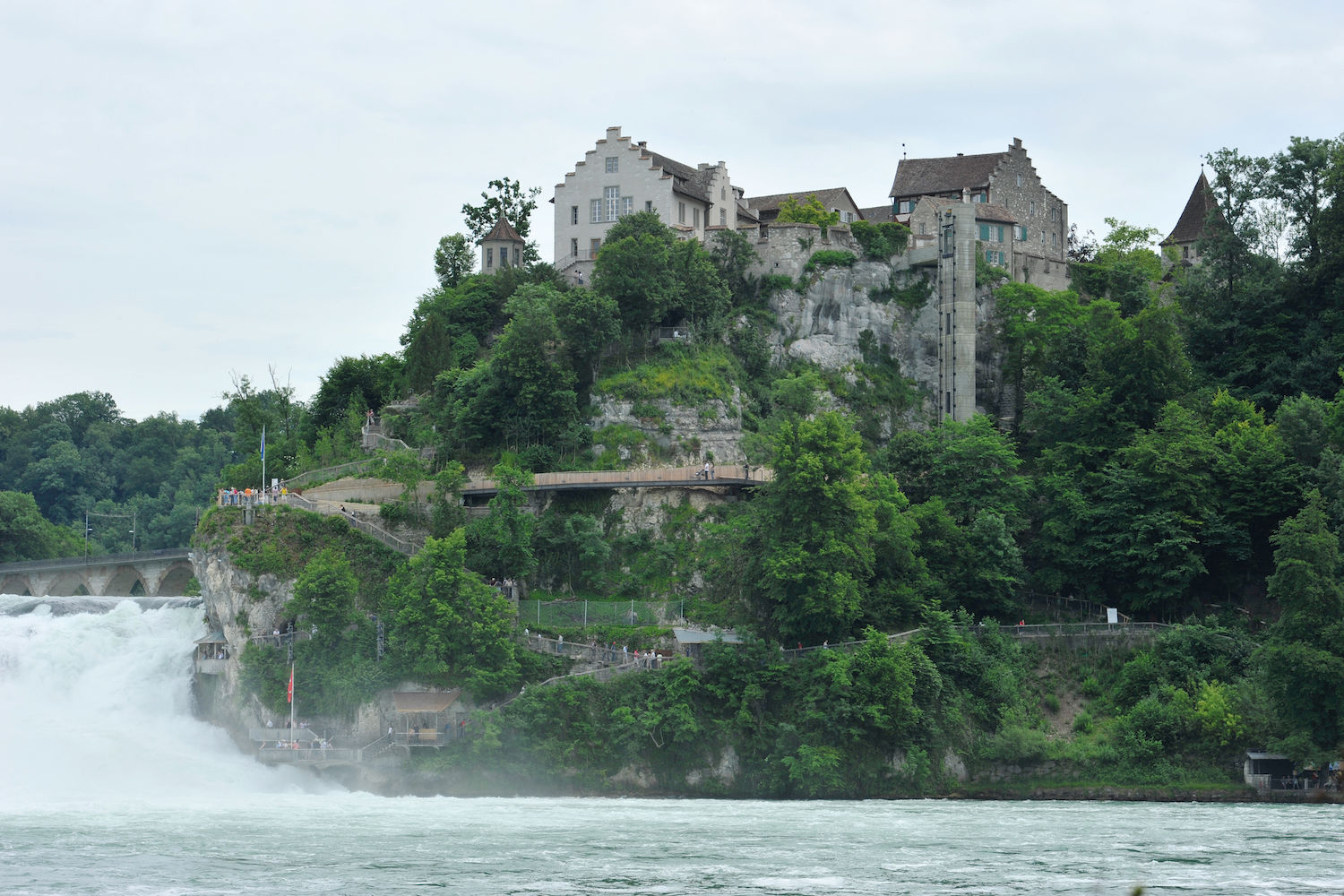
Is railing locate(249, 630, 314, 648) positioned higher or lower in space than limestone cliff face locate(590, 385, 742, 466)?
lower

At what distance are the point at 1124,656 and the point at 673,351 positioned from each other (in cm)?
2701

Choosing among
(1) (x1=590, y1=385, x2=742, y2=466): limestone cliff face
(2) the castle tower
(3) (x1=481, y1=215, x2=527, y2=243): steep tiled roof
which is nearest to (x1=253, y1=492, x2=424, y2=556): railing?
(1) (x1=590, y1=385, x2=742, y2=466): limestone cliff face

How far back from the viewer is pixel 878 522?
229 feet

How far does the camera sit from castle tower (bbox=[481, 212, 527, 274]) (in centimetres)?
9994

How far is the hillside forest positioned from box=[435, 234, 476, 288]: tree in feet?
30.0

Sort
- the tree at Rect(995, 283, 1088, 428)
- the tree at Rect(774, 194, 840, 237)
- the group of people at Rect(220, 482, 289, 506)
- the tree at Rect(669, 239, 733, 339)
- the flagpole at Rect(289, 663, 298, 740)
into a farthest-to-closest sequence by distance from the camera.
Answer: the tree at Rect(774, 194, 840, 237) → the tree at Rect(995, 283, 1088, 428) → the tree at Rect(669, 239, 733, 339) → the group of people at Rect(220, 482, 289, 506) → the flagpole at Rect(289, 663, 298, 740)

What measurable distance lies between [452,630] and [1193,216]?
67259 mm

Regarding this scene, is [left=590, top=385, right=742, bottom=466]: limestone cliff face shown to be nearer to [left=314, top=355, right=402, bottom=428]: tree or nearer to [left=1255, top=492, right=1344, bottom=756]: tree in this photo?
[left=314, top=355, right=402, bottom=428]: tree

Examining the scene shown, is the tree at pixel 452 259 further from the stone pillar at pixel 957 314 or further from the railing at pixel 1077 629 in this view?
the railing at pixel 1077 629

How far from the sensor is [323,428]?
8875cm

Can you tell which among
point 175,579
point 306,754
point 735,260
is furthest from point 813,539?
point 175,579

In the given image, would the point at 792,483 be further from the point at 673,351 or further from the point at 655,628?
the point at 673,351

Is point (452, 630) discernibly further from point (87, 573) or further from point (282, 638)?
point (87, 573)

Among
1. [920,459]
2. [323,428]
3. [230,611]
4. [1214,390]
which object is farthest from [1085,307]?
[230,611]
